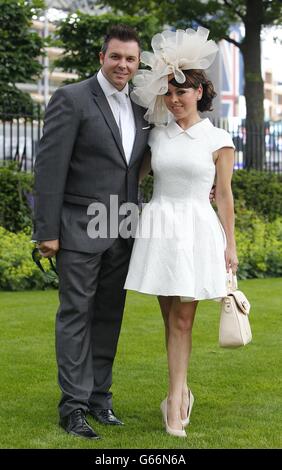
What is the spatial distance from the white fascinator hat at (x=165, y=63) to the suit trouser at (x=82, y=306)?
713 millimetres

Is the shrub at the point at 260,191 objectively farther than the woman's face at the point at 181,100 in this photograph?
Yes

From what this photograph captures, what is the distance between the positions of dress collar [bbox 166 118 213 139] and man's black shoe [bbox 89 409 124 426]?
1514mm

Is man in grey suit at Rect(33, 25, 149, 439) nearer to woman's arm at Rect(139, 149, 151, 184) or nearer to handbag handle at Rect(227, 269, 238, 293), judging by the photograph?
woman's arm at Rect(139, 149, 151, 184)

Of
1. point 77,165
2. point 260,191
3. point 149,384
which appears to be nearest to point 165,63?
point 77,165

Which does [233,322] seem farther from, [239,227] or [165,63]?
[239,227]

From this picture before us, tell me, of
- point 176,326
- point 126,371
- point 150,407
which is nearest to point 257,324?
point 126,371

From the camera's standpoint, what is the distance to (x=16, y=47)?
14703 mm

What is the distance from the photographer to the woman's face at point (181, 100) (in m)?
4.70

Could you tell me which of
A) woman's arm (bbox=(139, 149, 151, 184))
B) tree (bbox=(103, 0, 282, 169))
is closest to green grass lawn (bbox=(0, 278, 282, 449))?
woman's arm (bbox=(139, 149, 151, 184))

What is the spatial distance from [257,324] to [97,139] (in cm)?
380

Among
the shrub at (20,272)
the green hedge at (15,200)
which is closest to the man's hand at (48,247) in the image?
the shrub at (20,272)

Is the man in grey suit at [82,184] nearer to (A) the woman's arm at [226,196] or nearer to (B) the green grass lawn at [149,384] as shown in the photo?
(B) the green grass lawn at [149,384]

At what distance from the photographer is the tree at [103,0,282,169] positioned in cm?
1678
